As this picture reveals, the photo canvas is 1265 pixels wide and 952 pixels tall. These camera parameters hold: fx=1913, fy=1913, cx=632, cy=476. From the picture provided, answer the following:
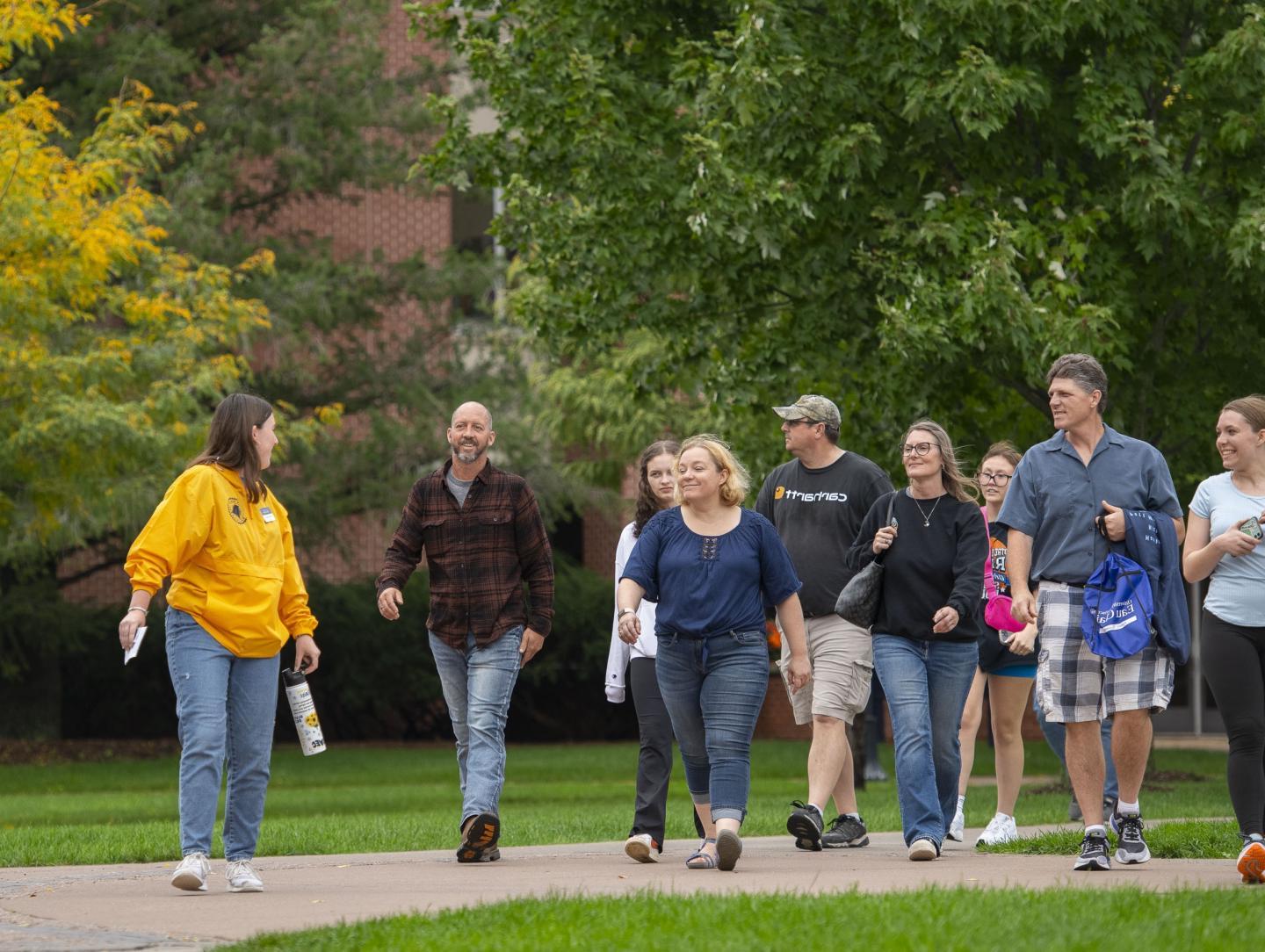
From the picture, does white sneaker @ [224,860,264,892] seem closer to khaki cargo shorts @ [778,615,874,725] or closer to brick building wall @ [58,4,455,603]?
khaki cargo shorts @ [778,615,874,725]

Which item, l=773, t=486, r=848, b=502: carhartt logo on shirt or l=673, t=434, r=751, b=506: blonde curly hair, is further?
l=773, t=486, r=848, b=502: carhartt logo on shirt

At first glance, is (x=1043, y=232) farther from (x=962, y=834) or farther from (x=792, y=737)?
(x=792, y=737)

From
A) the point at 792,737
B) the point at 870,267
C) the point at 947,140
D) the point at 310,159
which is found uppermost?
the point at 310,159

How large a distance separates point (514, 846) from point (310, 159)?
17.6m

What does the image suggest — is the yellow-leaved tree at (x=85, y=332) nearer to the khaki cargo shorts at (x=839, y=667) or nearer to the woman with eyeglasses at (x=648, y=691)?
the woman with eyeglasses at (x=648, y=691)

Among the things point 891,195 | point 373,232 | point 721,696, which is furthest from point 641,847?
point 373,232

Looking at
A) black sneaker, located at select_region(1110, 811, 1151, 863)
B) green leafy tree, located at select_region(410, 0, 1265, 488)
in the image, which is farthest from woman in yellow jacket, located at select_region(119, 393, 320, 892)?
green leafy tree, located at select_region(410, 0, 1265, 488)

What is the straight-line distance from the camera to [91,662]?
2781 centimetres

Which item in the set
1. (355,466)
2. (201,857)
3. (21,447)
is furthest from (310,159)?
(201,857)

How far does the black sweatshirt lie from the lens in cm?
895

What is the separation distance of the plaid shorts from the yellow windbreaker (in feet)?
10.1

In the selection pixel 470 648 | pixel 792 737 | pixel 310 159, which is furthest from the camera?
pixel 792 737

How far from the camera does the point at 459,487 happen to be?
30.8 ft

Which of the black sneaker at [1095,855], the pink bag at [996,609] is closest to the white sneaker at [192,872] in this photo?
the black sneaker at [1095,855]
